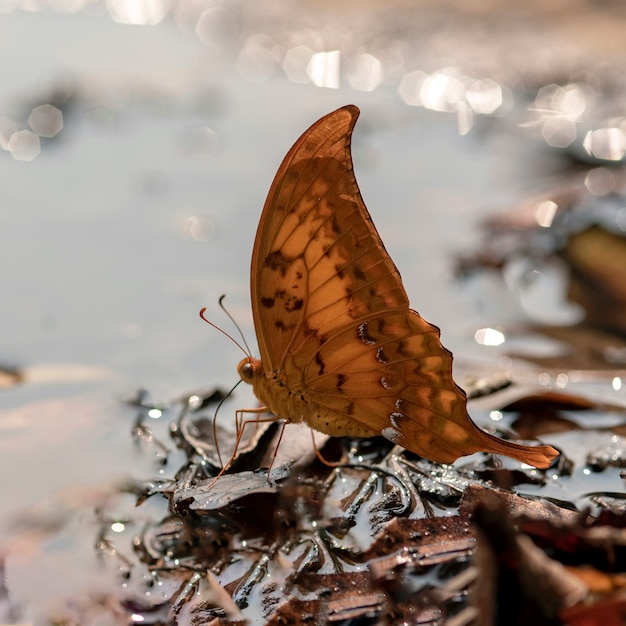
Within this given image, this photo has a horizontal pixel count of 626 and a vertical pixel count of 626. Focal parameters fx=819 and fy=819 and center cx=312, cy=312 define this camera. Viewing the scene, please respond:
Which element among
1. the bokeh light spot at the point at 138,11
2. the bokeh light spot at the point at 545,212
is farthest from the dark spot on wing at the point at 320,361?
the bokeh light spot at the point at 138,11

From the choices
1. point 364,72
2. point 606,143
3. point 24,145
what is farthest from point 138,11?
point 606,143

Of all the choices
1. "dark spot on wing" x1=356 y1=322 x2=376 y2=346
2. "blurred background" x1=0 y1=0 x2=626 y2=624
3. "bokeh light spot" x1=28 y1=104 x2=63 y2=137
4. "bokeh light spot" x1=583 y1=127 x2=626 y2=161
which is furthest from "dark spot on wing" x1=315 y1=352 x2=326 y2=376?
"bokeh light spot" x1=28 y1=104 x2=63 y2=137

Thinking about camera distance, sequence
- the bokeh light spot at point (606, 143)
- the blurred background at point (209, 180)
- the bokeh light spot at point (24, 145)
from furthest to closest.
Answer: the bokeh light spot at point (606, 143) → the bokeh light spot at point (24, 145) → the blurred background at point (209, 180)

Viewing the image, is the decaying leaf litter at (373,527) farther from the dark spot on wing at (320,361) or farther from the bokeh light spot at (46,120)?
the bokeh light spot at (46,120)

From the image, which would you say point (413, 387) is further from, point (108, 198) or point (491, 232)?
point (108, 198)

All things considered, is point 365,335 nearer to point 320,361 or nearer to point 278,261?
point 320,361

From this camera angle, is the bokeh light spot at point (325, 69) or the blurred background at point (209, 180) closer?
the blurred background at point (209, 180)

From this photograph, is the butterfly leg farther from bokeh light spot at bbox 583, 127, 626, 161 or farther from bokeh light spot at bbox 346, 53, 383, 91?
bokeh light spot at bbox 346, 53, 383, 91
